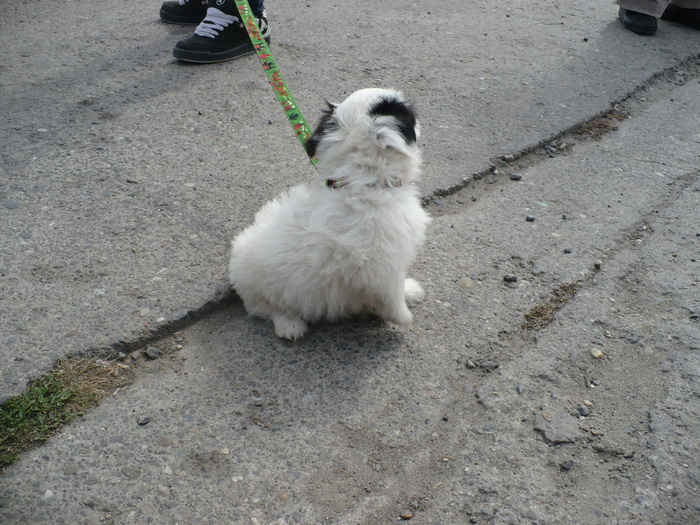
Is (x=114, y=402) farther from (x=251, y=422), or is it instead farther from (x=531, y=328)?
(x=531, y=328)

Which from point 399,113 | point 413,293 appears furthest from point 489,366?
point 399,113

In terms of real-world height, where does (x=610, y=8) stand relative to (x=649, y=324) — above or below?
above

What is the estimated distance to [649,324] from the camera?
2.69m

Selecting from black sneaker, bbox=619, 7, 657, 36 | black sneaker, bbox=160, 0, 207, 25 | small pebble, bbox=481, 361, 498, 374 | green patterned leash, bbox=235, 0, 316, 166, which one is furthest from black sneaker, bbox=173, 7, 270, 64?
black sneaker, bbox=619, 7, 657, 36

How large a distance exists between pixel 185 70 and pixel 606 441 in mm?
3711

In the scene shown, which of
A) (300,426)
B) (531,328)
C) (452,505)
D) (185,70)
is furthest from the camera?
(185,70)

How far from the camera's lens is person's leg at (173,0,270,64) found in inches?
176

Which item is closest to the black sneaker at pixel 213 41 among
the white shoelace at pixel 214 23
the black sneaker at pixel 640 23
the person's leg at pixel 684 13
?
the white shoelace at pixel 214 23

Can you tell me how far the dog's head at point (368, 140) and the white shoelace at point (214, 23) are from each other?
2573 mm

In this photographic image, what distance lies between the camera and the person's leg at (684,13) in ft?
19.1

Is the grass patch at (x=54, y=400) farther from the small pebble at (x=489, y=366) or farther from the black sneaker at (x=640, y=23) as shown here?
the black sneaker at (x=640, y=23)

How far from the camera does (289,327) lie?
251cm

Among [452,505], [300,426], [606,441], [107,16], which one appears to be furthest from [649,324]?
[107,16]

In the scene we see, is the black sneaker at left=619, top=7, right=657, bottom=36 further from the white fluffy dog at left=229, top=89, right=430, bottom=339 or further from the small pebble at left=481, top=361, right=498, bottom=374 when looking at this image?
the small pebble at left=481, top=361, right=498, bottom=374
